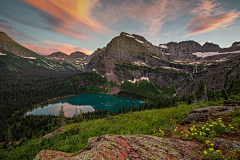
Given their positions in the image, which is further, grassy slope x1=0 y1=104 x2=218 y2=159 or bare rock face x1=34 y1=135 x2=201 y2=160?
grassy slope x1=0 y1=104 x2=218 y2=159

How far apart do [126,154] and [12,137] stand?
107 m

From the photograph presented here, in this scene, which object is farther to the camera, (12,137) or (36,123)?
(36,123)

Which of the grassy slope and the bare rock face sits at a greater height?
the bare rock face

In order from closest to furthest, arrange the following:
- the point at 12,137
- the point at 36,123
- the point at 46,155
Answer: the point at 46,155
the point at 12,137
the point at 36,123

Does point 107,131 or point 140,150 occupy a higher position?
point 140,150

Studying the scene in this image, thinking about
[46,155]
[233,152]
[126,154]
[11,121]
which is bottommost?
[11,121]

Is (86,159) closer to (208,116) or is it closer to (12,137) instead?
(208,116)

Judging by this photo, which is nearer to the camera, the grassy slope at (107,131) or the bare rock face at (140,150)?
the bare rock face at (140,150)

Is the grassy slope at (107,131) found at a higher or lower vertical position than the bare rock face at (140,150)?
lower

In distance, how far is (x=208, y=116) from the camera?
9867 mm

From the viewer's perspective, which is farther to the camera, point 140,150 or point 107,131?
point 107,131

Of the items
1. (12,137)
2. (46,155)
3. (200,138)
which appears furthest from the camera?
(12,137)

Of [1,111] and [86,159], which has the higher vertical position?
[86,159]

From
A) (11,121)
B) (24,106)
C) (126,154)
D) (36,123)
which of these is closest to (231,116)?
(126,154)
